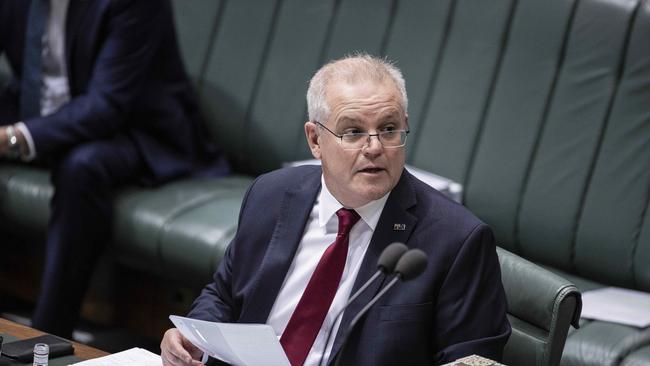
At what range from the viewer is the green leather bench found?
374 cm

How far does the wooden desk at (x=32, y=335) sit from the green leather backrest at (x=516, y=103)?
181cm

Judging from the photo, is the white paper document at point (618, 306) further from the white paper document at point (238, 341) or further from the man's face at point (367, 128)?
the white paper document at point (238, 341)

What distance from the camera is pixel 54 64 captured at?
14.8 feet

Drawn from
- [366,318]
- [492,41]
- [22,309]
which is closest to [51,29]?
[22,309]

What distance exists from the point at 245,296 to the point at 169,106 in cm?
201

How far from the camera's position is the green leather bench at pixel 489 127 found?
3744mm

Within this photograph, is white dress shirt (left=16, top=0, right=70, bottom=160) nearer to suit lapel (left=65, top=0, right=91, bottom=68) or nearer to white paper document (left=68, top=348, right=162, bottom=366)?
suit lapel (left=65, top=0, right=91, bottom=68)

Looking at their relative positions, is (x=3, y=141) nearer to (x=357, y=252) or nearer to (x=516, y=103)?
(x=516, y=103)

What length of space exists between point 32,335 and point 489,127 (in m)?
1.93

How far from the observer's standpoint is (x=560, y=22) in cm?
391

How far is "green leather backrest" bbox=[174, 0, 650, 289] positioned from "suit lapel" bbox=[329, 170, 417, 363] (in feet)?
4.50

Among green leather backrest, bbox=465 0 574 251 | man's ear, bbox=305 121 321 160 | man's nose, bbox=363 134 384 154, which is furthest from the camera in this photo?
green leather backrest, bbox=465 0 574 251

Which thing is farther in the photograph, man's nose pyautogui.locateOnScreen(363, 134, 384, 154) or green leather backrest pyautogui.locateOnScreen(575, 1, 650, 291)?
green leather backrest pyautogui.locateOnScreen(575, 1, 650, 291)

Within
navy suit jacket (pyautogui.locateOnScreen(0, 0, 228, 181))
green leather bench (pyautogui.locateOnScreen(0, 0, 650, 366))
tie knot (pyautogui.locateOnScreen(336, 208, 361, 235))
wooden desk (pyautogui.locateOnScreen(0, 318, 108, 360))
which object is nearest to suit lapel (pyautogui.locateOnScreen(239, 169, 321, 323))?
tie knot (pyautogui.locateOnScreen(336, 208, 361, 235))
